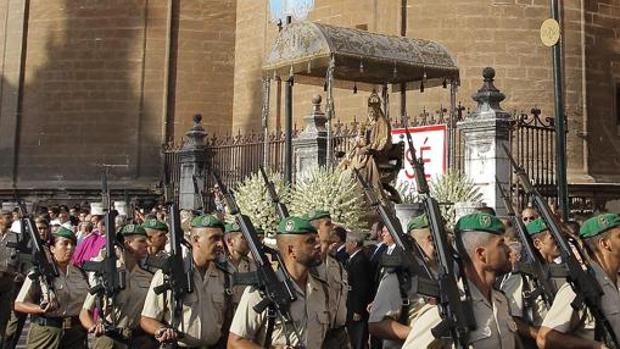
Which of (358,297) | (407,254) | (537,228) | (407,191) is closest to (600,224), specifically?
(407,254)

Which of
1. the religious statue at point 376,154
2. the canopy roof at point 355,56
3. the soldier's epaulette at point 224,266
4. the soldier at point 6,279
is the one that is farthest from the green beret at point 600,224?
the canopy roof at point 355,56

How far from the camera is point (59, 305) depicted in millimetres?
7621

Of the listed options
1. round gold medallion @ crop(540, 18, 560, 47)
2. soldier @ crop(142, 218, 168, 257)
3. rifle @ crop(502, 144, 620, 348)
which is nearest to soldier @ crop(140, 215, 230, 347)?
soldier @ crop(142, 218, 168, 257)

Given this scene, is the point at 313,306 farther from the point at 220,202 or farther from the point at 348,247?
the point at 220,202

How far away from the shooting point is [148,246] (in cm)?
736

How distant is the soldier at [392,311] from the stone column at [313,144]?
10457 millimetres

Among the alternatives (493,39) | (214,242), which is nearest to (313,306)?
(214,242)

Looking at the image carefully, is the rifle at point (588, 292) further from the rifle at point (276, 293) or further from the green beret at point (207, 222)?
the green beret at point (207, 222)

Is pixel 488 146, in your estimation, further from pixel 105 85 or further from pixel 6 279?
pixel 105 85

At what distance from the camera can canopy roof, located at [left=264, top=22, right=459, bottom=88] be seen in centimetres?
1506

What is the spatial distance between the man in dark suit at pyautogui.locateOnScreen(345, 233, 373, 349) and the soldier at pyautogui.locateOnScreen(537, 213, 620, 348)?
11.1ft

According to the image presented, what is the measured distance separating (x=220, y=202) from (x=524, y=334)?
1079 cm

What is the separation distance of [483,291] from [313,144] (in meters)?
11.8

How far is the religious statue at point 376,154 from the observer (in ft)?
44.8
